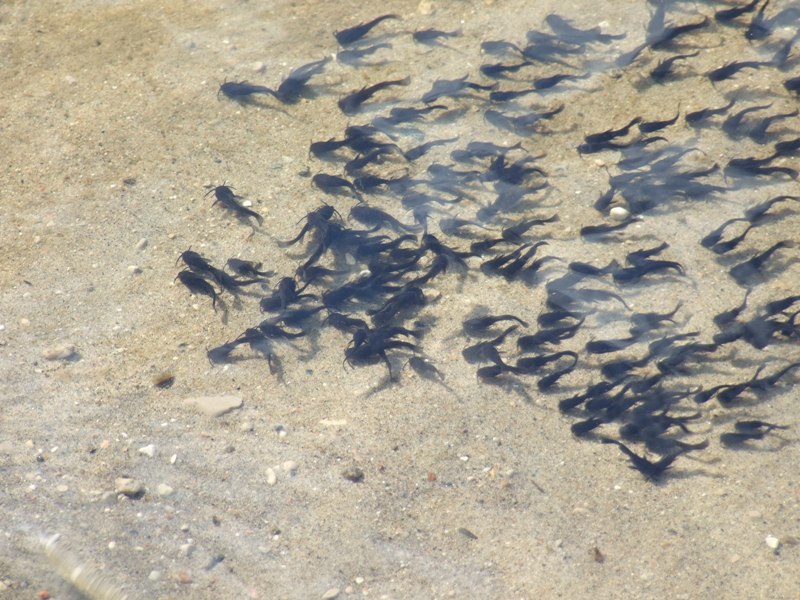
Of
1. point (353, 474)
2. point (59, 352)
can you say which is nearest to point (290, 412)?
point (353, 474)

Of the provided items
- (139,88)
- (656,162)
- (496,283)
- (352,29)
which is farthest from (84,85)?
(656,162)

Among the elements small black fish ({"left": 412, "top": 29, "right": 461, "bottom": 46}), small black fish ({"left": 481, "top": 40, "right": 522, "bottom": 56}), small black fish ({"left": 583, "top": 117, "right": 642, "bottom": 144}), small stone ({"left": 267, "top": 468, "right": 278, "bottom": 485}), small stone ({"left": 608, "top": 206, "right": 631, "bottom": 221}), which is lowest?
small stone ({"left": 267, "top": 468, "right": 278, "bottom": 485})

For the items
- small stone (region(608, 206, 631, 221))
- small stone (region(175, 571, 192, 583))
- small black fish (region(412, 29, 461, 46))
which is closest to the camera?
small stone (region(175, 571, 192, 583))

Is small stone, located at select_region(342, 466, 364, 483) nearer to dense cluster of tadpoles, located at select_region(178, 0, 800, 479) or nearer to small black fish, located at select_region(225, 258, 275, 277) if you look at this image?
dense cluster of tadpoles, located at select_region(178, 0, 800, 479)

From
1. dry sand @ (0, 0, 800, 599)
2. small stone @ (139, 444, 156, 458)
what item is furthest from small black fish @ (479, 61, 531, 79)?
small stone @ (139, 444, 156, 458)

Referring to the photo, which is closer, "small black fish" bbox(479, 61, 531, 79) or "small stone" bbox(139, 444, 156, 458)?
"small stone" bbox(139, 444, 156, 458)

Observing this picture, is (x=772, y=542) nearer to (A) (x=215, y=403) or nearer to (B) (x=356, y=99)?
(A) (x=215, y=403)
